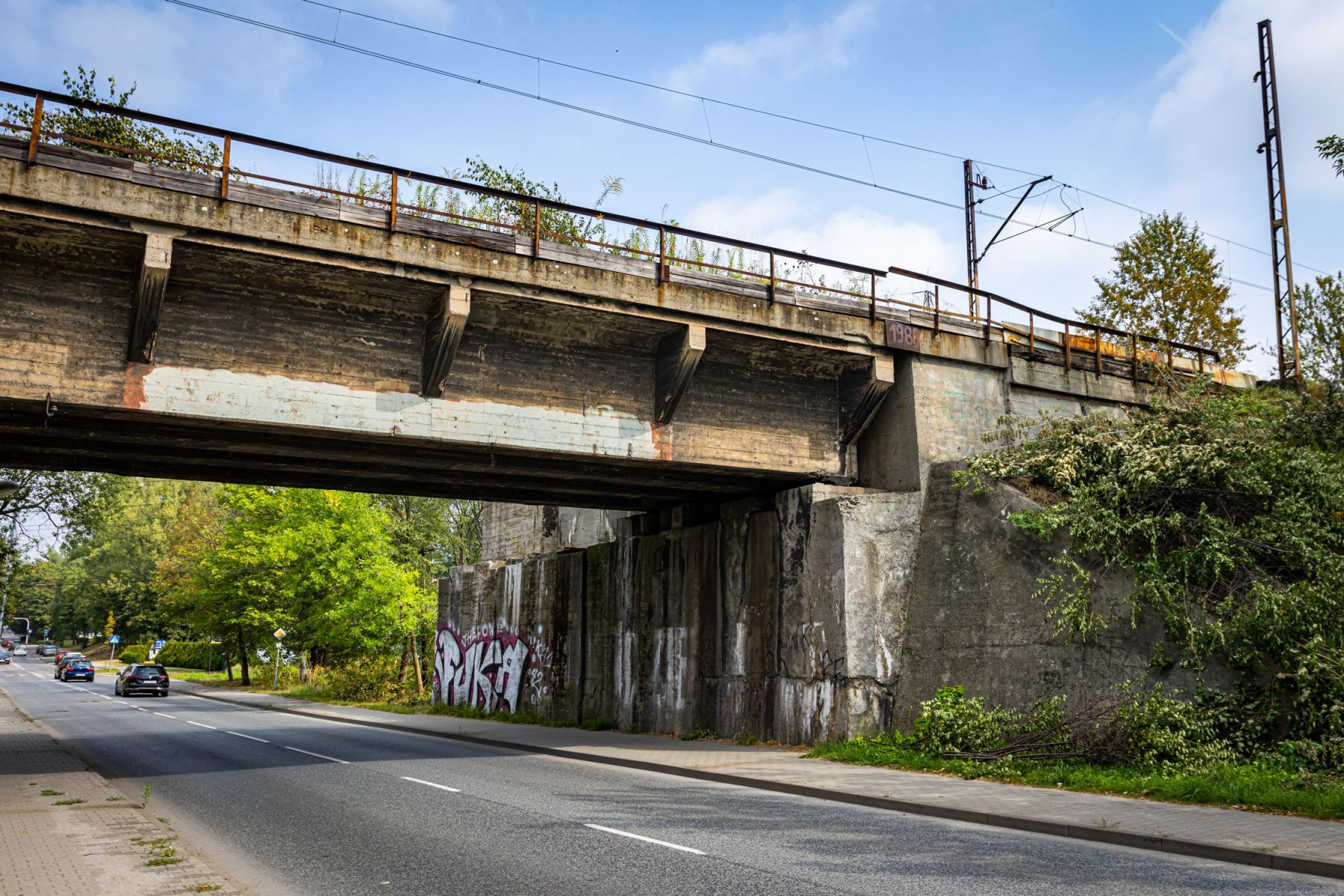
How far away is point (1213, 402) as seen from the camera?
1664 cm

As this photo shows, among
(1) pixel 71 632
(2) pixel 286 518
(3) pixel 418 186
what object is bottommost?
(1) pixel 71 632

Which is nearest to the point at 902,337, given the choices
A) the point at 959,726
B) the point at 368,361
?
the point at 959,726

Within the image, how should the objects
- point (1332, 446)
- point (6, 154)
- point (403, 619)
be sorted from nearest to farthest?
point (6, 154) < point (1332, 446) < point (403, 619)

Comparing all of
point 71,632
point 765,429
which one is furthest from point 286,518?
point 71,632

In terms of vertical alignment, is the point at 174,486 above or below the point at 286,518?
above

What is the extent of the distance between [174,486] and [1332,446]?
9528 centimetres

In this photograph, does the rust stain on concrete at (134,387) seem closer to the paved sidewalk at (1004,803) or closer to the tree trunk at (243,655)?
the paved sidewalk at (1004,803)

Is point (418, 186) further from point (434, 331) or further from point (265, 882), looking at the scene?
point (265, 882)

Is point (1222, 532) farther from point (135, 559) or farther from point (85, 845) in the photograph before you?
point (135, 559)

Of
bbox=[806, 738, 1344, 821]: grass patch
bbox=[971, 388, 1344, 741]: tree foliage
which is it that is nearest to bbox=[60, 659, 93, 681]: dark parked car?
bbox=[806, 738, 1344, 821]: grass patch

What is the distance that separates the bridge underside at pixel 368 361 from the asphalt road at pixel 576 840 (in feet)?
16.2

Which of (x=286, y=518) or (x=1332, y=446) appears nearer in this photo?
(x=1332, y=446)

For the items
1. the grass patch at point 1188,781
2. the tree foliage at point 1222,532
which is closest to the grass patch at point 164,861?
the grass patch at point 1188,781

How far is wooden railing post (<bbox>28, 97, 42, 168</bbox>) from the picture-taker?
11484 mm
